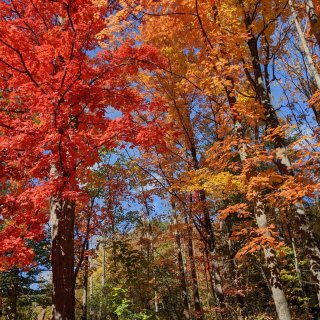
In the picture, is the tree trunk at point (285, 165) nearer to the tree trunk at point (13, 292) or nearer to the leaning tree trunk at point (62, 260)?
the leaning tree trunk at point (62, 260)

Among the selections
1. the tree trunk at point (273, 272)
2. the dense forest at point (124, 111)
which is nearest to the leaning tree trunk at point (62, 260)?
the dense forest at point (124, 111)

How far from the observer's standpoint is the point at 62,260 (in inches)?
257

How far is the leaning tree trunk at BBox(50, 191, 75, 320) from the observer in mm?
6227

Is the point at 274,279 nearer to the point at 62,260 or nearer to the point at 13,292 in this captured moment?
the point at 62,260

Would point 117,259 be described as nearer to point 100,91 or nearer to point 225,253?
point 100,91

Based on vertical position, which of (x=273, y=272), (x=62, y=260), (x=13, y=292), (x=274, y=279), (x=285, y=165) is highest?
(x=285, y=165)

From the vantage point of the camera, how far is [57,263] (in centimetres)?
650

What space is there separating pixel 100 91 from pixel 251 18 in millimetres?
4431

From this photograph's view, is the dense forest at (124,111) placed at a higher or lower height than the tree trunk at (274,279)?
higher

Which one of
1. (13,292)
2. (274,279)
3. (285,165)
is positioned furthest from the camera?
(13,292)

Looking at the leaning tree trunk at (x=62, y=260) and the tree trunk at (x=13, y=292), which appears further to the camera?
the tree trunk at (x=13, y=292)

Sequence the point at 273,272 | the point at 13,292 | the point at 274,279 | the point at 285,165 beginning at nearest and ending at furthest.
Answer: the point at 274,279, the point at 273,272, the point at 285,165, the point at 13,292

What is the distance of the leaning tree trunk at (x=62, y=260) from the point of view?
6.23 meters

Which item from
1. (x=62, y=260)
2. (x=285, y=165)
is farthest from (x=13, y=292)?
(x=285, y=165)
